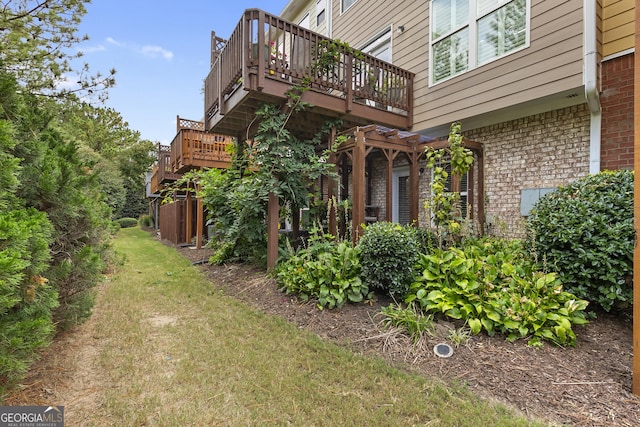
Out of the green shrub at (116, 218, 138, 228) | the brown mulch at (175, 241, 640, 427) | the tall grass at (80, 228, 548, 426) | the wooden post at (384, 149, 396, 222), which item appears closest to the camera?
the tall grass at (80, 228, 548, 426)

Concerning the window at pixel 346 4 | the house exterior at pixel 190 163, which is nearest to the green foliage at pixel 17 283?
the house exterior at pixel 190 163

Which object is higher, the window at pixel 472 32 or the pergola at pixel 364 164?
the window at pixel 472 32

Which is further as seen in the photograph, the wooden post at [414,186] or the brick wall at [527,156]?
the wooden post at [414,186]

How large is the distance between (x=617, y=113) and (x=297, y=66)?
4.63 metres

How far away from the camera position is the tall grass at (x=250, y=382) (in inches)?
81.7

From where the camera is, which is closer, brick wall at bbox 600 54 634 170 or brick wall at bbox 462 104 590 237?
brick wall at bbox 600 54 634 170

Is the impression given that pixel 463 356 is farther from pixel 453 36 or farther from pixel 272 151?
pixel 453 36

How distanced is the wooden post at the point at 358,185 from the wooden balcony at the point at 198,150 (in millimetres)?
6347

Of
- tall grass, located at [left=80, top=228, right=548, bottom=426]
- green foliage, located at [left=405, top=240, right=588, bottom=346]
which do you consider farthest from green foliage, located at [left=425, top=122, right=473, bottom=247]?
tall grass, located at [left=80, top=228, right=548, bottom=426]

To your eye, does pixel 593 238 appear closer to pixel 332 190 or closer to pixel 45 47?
pixel 332 190

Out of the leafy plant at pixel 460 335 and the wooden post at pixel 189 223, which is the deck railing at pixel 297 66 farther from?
the wooden post at pixel 189 223

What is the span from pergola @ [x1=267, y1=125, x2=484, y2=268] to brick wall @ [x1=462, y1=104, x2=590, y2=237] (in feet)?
0.75

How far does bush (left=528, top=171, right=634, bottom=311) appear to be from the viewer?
3.15 m

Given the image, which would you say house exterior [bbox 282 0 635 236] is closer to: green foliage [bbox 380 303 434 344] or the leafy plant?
the leafy plant
